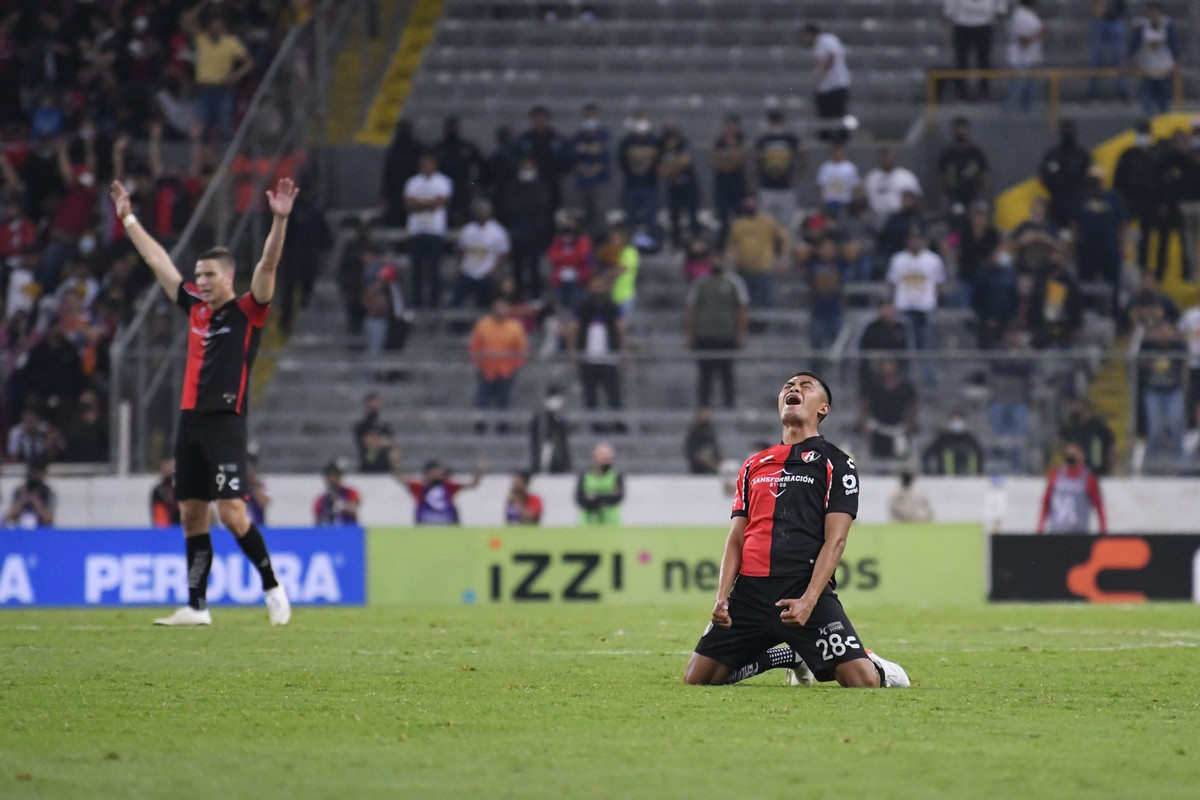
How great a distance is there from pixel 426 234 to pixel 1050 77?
1014cm

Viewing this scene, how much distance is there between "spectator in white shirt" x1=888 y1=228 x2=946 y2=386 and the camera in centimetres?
2412

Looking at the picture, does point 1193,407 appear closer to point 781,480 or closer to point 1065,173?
point 1065,173

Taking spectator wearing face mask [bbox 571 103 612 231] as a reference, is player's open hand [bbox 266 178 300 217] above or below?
below

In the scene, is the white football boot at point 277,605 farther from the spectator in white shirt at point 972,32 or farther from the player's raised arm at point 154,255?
the spectator in white shirt at point 972,32

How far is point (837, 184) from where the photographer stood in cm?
2686

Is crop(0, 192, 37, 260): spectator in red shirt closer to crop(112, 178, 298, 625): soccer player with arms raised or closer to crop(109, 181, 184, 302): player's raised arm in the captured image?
crop(109, 181, 184, 302): player's raised arm

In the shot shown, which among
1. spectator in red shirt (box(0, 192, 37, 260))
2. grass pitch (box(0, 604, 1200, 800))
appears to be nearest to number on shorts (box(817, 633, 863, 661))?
grass pitch (box(0, 604, 1200, 800))

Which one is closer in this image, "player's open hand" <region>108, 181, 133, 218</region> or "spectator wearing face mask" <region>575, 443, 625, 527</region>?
"player's open hand" <region>108, 181, 133, 218</region>

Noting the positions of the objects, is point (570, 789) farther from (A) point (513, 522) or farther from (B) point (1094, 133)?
(B) point (1094, 133)

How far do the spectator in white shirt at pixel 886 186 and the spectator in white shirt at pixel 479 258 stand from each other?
5.11 meters

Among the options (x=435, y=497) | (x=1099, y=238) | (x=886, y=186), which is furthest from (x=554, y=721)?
(x=886, y=186)

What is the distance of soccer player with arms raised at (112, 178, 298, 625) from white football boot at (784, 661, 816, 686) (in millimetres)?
4166

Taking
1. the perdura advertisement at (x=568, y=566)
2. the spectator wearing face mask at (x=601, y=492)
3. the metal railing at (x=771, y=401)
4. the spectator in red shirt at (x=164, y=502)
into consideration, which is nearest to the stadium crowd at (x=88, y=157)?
the spectator in red shirt at (x=164, y=502)

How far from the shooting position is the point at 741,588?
9359mm
